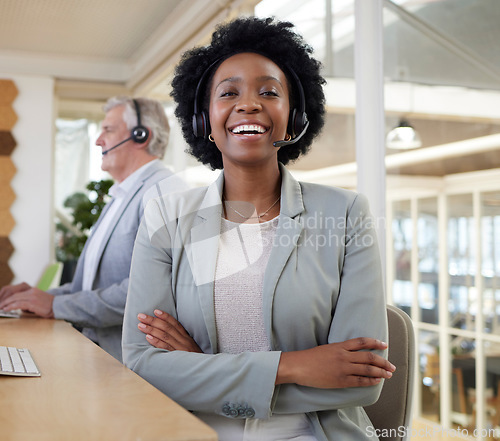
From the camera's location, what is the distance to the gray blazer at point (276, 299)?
4.23 ft

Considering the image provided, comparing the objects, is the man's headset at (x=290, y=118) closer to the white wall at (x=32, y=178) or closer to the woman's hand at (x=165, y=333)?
the woman's hand at (x=165, y=333)

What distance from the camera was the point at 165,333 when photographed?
54.9 inches

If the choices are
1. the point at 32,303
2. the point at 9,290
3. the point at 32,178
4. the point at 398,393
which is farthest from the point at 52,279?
the point at 398,393

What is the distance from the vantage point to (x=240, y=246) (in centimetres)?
149

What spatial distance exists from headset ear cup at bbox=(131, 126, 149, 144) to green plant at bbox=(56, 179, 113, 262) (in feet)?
6.46

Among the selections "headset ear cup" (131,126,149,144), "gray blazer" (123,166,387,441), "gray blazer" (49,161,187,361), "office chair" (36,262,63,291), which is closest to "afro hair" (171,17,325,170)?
"gray blazer" (123,166,387,441)

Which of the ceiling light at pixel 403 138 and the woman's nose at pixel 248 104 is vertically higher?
→ the ceiling light at pixel 403 138

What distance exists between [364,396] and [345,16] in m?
1.85

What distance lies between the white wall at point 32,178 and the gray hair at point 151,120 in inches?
91.4

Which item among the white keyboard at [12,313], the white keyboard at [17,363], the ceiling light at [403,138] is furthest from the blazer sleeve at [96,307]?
the ceiling light at [403,138]

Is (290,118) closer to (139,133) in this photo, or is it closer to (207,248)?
(207,248)

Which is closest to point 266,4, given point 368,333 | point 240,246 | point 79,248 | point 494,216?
point 494,216

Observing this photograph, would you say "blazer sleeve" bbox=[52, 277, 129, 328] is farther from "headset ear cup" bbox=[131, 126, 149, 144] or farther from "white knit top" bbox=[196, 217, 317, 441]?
"white knit top" bbox=[196, 217, 317, 441]

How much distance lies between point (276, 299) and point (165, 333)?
0.91 feet
